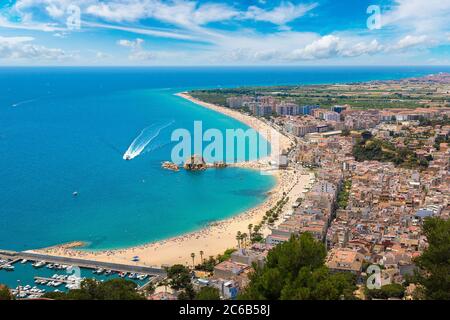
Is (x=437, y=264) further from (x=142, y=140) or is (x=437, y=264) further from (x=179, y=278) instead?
(x=142, y=140)

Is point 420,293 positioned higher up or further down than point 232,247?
higher up

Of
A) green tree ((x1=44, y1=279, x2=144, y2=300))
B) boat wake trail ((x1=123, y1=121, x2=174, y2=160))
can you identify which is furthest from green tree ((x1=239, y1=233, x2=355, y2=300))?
boat wake trail ((x1=123, y1=121, x2=174, y2=160))

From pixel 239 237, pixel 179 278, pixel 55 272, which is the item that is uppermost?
pixel 179 278

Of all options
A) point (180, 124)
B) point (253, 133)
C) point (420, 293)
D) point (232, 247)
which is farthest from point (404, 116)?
point (420, 293)

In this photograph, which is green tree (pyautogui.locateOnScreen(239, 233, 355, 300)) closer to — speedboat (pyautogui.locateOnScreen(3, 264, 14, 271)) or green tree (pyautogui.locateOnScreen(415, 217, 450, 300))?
green tree (pyautogui.locateOnScreen(415, 217, 450, 300))

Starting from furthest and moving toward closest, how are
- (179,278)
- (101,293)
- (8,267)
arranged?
(8,267) → (179,278) → (101,293)

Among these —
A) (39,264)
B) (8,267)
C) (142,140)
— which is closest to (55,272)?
(39,264)

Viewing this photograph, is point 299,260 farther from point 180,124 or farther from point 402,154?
point 180,124
